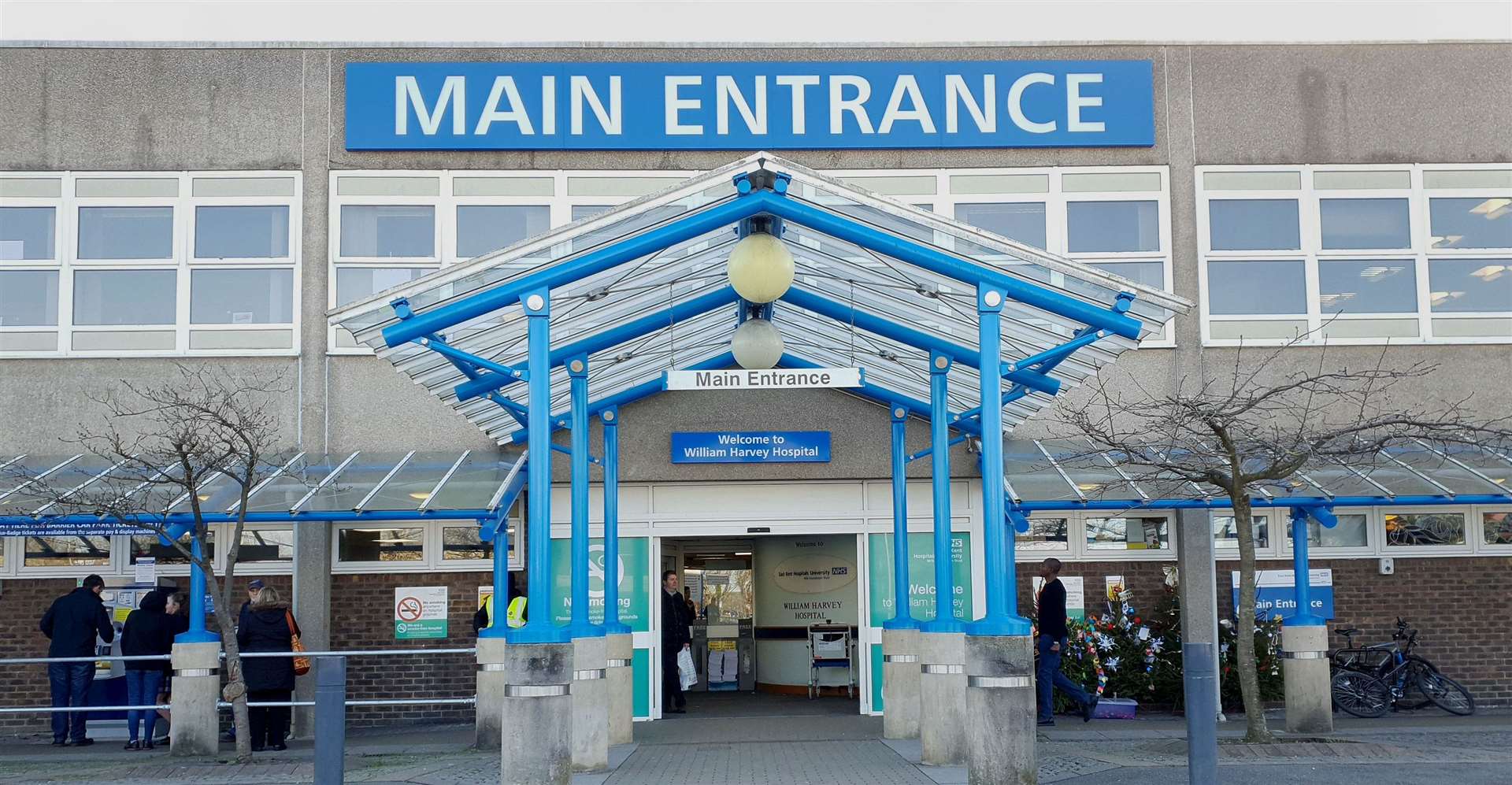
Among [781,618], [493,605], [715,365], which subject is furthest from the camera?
[781,618]

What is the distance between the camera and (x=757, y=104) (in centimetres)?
1683

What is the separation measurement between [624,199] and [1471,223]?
9.63 meters

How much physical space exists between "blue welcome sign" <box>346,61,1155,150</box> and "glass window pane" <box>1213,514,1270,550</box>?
4300 mm

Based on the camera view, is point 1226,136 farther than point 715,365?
Yes

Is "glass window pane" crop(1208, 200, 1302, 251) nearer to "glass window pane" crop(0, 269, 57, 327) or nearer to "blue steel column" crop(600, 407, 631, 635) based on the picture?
"blue steel column" crop(600, 407, 631, 635)

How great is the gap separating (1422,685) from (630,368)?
29.6 feet

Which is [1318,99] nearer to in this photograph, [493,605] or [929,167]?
[929,167]

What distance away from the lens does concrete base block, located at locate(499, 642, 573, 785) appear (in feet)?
31.0

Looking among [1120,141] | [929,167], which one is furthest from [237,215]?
[1120,141]

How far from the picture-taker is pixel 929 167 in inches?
661

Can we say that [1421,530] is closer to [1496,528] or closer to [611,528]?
[1496,528]

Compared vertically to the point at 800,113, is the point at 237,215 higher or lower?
lower

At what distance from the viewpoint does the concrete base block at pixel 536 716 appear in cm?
945

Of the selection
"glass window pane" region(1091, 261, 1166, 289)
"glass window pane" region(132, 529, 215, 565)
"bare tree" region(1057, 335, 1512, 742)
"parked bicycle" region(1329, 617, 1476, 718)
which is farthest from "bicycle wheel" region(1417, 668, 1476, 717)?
"glass window pane" region(132, 529, 215, 565)
